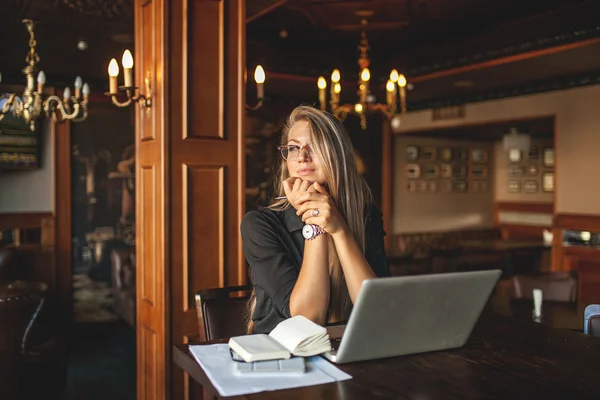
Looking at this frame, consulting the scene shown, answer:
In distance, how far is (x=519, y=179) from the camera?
38.7 feet

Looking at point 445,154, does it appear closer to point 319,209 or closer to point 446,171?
point 446,171

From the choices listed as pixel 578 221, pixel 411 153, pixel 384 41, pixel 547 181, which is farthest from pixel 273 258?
pixel 547 181

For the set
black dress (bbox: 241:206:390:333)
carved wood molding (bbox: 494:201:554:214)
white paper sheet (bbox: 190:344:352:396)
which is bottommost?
carved wood molding (bbox: 494:201:554:214)

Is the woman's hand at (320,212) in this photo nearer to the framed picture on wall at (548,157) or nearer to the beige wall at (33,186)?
the beige wall at (33,186)

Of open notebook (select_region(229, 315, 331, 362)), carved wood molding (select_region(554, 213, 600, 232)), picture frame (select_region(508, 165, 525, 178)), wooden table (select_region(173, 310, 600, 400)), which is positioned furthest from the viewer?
picture frame (select_region(508, 165, 525, 178))

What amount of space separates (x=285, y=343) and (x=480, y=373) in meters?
0.43

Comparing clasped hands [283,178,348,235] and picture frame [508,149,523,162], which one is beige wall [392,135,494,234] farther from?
clasped hands [283,178,348,235]

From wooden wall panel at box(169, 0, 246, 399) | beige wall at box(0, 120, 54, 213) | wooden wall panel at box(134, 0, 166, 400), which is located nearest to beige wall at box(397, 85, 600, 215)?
wooden wall panel at box(169, 0, 246, 399)

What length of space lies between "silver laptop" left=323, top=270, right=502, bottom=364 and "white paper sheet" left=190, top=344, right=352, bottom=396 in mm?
56

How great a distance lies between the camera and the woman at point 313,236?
1585 mm

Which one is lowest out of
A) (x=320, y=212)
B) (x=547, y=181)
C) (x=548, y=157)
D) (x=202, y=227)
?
(x=202, y=227)

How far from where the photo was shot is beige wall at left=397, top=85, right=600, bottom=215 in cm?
700

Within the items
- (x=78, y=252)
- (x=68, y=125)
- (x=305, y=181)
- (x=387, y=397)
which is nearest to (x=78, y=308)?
(x=78, y=252)

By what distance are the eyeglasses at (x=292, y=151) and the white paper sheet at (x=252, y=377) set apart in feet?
2.24
